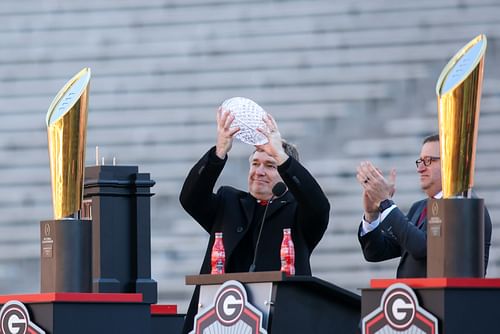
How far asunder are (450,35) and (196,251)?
258cm

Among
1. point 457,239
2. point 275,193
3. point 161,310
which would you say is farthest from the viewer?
point 161,310

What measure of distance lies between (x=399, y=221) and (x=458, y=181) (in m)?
0.42

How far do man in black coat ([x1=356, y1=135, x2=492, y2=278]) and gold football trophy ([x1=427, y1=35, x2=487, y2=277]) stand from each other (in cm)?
36

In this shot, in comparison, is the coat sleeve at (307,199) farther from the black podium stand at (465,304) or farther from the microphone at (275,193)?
the black podium stand at (465,304)

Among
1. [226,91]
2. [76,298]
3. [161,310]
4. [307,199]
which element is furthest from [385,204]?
[226,91]

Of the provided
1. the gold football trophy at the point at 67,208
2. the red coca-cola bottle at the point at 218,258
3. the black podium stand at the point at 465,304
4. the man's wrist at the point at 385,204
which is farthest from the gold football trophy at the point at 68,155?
the black podium stand at the point at 465,304

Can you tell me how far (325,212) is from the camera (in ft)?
18.4

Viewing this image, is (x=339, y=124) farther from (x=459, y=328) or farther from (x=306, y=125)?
(x=459, y=328)

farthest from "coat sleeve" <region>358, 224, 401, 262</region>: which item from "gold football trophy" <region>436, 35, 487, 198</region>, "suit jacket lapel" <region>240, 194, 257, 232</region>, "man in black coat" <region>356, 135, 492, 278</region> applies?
"gold football trophy" <region>436, 35, 487, 198</region>

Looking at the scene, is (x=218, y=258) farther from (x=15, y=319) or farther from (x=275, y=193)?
(x=15, y=319)

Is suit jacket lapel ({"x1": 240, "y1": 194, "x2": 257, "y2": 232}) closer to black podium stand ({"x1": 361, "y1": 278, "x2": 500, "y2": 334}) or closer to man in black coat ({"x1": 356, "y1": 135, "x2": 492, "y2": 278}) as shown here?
man in black coat ({"x1": 356, "y1": 135, "x2": 492, "y2": 278})

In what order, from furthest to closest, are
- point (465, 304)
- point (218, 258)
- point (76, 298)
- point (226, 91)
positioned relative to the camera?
point (226, 91) → point (218, 258) → point (76, 298) → point (465, 304)

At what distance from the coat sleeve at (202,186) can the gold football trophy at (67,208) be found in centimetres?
38

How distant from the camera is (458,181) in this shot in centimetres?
472
